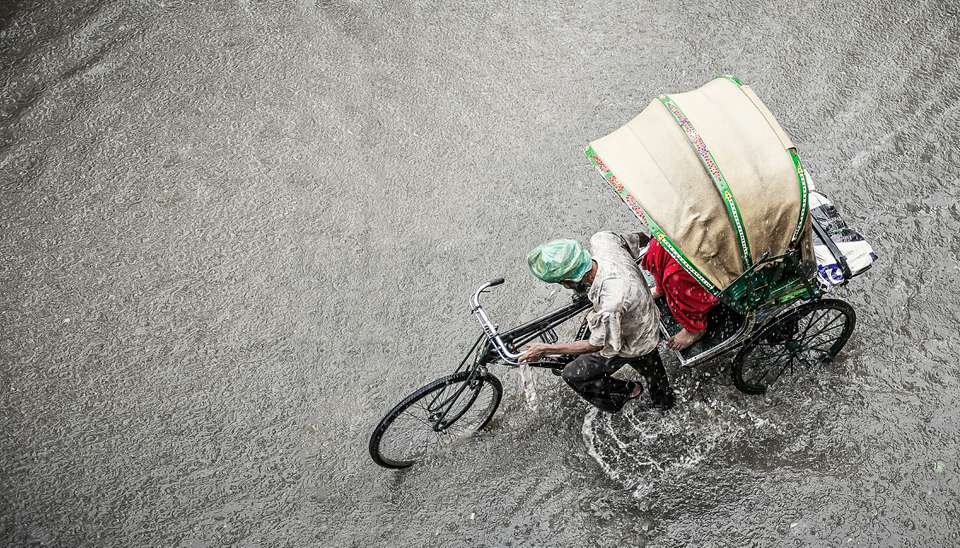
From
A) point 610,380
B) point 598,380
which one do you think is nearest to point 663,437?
point 610,380

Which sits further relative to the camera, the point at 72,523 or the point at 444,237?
the point at 444,237

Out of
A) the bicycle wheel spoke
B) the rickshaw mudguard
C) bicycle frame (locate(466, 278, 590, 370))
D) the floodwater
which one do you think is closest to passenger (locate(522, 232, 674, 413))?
bicycle frame (locate(466, 278, 590, 370))

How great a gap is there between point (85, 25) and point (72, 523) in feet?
16.4

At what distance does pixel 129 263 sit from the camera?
564 centimetres

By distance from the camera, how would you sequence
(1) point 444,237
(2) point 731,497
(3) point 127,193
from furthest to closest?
(3) point 127,193
(1) point 444,237
(2) point 731,497

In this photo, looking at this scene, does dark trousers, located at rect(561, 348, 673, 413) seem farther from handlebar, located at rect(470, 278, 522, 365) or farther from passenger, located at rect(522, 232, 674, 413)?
handlebar, located at rect(470, 278, 522, 365)

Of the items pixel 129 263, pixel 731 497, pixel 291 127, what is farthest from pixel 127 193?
pixel 731 497

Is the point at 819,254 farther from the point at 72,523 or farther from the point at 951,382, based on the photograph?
the point at 72,523

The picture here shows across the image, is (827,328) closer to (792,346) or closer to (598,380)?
(792,346)

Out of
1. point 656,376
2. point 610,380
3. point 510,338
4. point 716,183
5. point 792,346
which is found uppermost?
point 716,183

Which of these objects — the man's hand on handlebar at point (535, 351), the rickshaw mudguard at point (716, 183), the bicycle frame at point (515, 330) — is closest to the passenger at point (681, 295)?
the rickshaw mudguard at point (716, 183)

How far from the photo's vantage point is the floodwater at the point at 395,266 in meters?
4.43

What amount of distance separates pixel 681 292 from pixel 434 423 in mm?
1773

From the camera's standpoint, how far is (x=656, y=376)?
14.3ft
